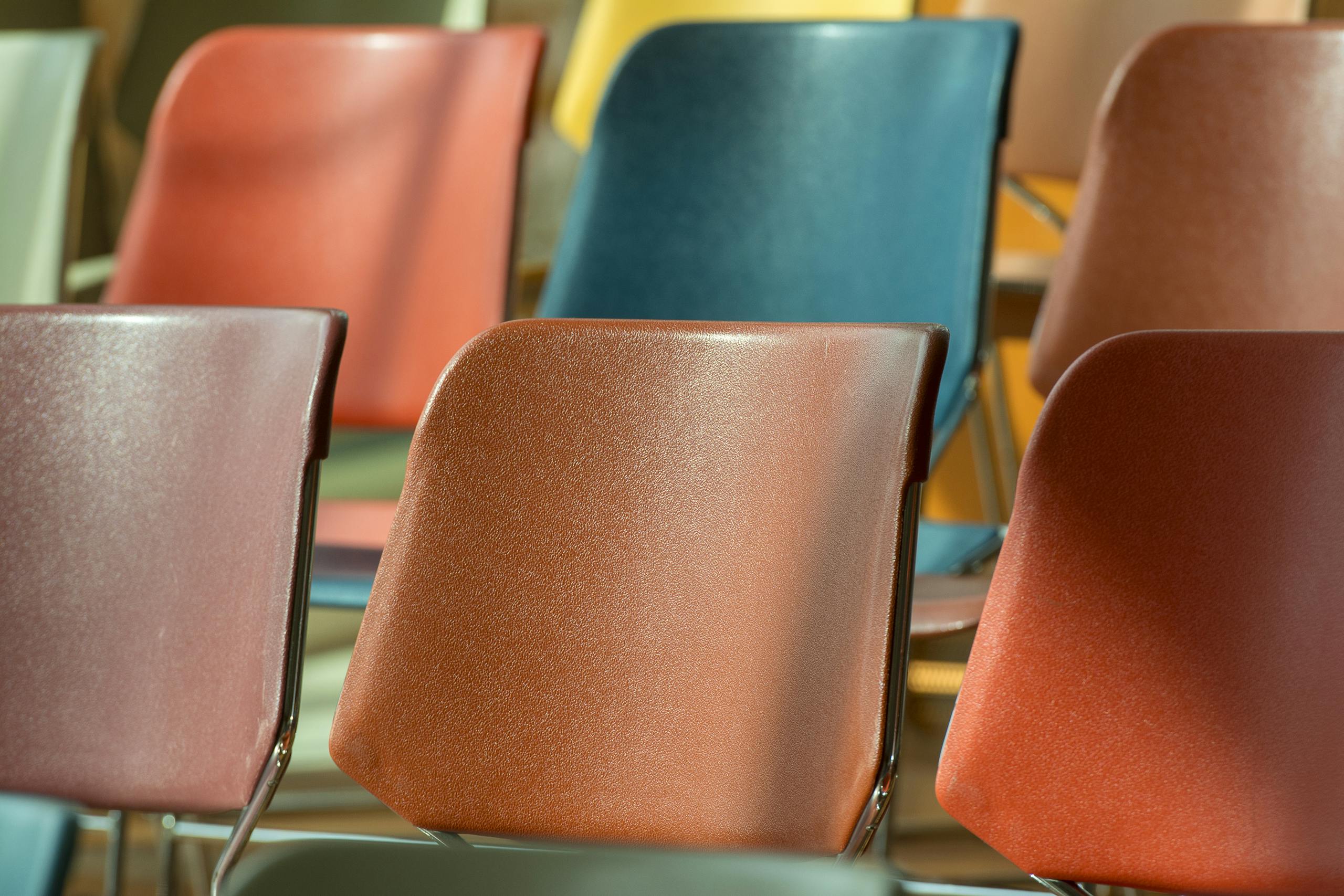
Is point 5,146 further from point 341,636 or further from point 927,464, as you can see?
point 927,464

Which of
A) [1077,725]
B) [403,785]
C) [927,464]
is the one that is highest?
[927,464]

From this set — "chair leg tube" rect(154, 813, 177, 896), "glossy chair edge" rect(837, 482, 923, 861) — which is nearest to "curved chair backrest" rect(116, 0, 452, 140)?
"chair leg tube" rect(154, 813, 177, 896)

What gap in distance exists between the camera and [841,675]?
0.85m

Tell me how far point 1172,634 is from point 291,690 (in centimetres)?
53

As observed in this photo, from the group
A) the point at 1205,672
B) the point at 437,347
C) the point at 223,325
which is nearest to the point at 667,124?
the point at 437,347

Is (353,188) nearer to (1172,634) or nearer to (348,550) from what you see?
(348,550)

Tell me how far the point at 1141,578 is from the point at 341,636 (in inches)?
70.3

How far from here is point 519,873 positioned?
0.46m

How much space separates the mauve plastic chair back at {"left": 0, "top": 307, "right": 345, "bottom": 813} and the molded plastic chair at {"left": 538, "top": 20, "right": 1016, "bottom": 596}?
2.17 ft

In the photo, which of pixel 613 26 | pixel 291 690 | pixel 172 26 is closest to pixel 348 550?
pixel 291 690

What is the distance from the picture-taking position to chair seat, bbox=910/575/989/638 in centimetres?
114

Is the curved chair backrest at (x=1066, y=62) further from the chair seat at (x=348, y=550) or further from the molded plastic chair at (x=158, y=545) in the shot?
the molded plastic chair at (x=158, y=545)

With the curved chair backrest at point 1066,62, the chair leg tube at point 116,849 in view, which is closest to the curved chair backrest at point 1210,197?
the curved chair backrest at point 1066,62

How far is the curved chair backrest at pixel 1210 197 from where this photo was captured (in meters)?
1.45
